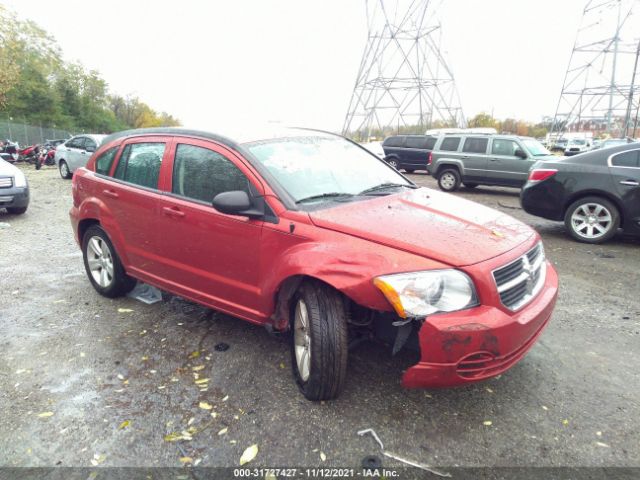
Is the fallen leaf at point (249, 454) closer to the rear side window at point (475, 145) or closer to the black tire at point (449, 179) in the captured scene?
the black tire at point (449, 179)

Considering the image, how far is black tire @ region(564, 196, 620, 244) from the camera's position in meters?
6.53

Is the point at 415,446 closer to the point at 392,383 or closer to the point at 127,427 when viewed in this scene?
the point at 392,383

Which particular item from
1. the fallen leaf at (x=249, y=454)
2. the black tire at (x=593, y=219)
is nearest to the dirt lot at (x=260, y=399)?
the fallen leaf at (x=249, y=454)

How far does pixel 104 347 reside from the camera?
3.54 m

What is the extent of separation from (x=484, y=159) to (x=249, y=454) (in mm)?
12767

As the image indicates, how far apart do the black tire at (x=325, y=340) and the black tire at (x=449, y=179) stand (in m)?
12.2

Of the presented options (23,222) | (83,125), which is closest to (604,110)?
(23,222)

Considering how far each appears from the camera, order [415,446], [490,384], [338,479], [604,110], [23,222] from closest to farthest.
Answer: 1. [338,479]
2. [415,446]
3. [490,384]
4. [23,222]
5. [604,110]

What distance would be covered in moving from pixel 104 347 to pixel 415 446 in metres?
2.56

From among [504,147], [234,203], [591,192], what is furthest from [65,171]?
[591,192]

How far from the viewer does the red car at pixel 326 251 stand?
7.73 feet

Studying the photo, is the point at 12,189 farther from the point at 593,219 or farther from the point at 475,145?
the point at 475,145

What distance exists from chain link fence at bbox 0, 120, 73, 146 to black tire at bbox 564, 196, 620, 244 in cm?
3883

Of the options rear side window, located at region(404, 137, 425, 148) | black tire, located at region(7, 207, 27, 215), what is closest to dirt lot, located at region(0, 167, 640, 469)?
black tire, located at region(7, 207, 27, 215)
